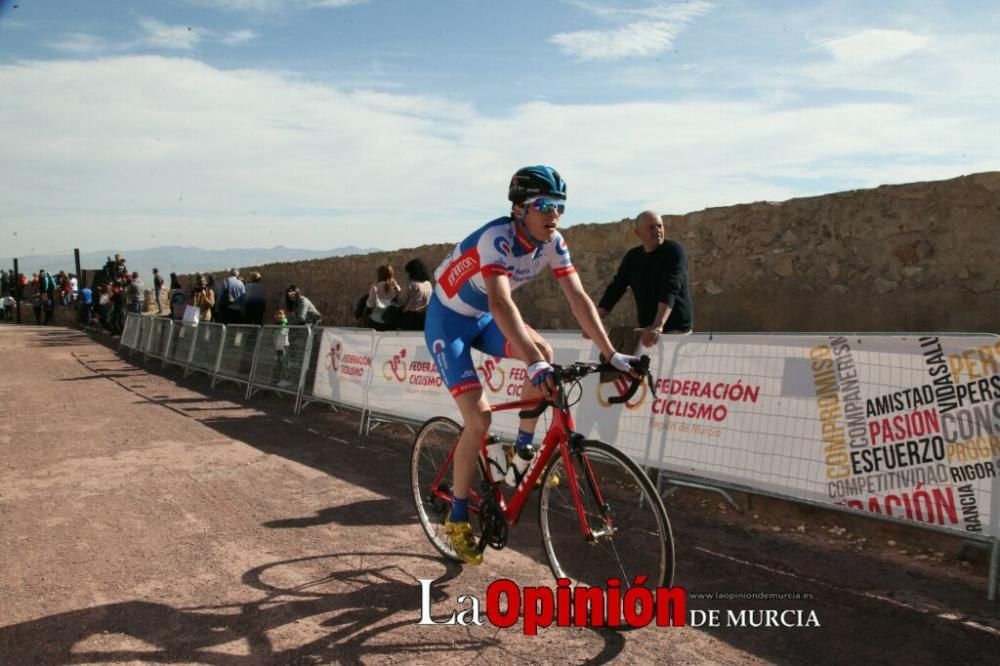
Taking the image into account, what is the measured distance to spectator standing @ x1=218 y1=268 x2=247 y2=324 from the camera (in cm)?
1580

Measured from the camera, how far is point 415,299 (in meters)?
10.2

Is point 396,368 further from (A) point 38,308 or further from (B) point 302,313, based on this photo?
(A) point 38,308

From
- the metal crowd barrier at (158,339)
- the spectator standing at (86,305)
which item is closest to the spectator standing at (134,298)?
the metal crowd barrier at (158,339)

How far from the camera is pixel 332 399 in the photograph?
32.4ft

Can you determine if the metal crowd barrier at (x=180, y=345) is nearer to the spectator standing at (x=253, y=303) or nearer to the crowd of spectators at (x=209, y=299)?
the crowd of spectators at (x=209, y=299)

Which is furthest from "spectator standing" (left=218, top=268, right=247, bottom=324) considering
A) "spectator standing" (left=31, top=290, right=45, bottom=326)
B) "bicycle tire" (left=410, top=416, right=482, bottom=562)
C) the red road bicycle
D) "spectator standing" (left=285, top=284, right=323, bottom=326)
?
"spectator standing" (left=31, top=290, right=45, bottom=326)

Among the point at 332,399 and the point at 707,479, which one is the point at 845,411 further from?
the point at 332,399

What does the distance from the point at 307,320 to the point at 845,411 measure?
33.8 ft

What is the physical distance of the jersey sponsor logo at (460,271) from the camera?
402cm

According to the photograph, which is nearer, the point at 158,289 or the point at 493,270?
the point at 493,270

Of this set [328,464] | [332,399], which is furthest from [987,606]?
[332,399]

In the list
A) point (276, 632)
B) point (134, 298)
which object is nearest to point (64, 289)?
point (134, 298)

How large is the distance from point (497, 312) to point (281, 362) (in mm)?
8185

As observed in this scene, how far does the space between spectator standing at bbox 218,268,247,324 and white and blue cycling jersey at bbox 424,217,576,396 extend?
12.6 metres
